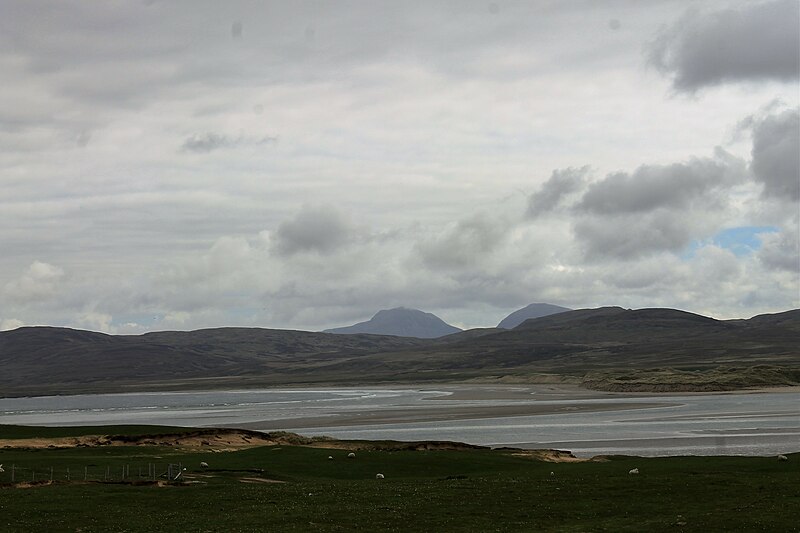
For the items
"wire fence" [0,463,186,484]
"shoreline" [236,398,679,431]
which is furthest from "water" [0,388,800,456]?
"wire fence" [0,463,186,484]

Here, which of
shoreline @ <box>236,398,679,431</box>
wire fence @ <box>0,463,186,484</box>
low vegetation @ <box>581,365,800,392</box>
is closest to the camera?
wire fence @ <box>0,463,186,484</box>

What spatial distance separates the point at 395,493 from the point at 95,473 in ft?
69.5

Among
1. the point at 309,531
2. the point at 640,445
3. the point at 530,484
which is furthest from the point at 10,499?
the point at 640,445

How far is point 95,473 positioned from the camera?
50.6 meters

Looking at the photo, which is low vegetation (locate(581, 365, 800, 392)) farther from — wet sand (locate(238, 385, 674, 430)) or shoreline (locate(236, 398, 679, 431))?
shoreline (locate(236, 398, 679, 431))

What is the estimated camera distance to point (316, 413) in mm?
138250

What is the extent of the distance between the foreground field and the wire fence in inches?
5.2

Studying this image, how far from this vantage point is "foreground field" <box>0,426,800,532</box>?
32.2 metres

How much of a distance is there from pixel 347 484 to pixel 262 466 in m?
11.8

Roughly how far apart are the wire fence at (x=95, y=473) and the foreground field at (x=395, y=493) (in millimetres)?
131

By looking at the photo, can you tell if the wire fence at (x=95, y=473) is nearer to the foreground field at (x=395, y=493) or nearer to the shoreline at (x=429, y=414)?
the foreground field at (x=395, y=493)

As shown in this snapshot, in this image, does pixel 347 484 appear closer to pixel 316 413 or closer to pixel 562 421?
pixel 562 421

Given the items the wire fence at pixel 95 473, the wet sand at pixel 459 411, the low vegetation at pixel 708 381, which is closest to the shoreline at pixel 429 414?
the wet sand at pixel 459 411

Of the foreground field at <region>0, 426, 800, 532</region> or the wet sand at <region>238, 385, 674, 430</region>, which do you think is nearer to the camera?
the foreground field at <region>0, 426, 800, 532</region>
